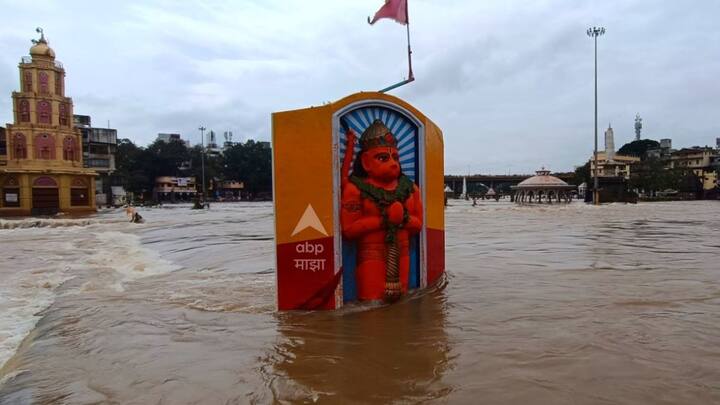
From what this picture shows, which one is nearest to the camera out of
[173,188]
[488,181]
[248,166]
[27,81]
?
[27,81]

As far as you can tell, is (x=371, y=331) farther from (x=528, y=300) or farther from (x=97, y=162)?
(x=97, y=162)

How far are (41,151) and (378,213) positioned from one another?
45696 mm

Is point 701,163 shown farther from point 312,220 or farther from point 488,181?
point 312,220

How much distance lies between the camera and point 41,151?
41.7 m

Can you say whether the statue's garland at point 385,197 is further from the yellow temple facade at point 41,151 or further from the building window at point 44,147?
the building window at point 44,147

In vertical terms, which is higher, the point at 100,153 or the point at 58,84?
the point at 58,84

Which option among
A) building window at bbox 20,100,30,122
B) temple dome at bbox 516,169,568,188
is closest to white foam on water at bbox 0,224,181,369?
building window at bbox 20,100,30,122

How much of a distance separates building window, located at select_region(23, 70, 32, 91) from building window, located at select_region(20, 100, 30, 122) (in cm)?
119

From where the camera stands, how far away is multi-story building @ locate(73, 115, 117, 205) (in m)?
64.2

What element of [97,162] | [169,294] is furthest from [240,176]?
[169,294]

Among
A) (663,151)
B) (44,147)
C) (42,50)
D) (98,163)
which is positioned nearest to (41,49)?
(42,50)

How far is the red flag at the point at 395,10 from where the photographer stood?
698 centimetres

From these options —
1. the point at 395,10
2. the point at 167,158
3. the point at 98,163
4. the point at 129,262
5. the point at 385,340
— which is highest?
the point at 167,158

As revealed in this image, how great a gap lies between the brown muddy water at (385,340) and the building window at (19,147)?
38991 millimetres
